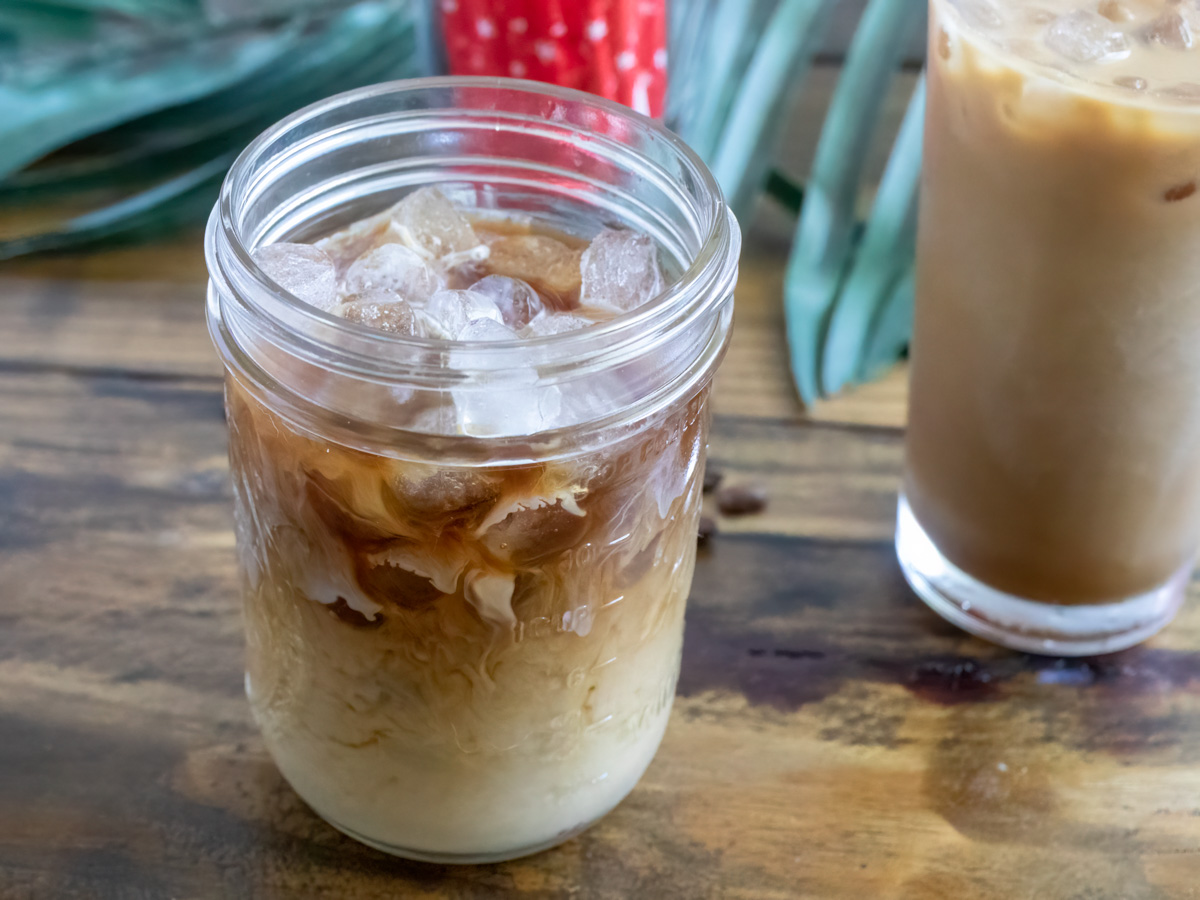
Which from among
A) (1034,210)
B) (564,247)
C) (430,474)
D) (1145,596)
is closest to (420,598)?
(430,474)

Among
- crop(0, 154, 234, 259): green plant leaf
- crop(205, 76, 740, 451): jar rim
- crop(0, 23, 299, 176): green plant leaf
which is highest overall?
crop(205, 76, 740, 451): jar rim

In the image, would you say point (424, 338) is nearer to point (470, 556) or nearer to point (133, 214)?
point (470, 556)

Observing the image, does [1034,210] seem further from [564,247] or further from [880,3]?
[880,3]

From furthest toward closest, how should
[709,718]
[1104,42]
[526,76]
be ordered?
1. [526,76]
2. [709,718]
3. [1104,42]

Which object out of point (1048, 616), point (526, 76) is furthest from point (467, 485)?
point (526, 76)

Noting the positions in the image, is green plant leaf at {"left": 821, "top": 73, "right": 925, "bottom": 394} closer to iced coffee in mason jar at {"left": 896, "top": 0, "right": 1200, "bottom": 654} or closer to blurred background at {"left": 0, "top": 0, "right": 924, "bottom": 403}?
blurred background at {"left": 0, "top": 0, "right": 924, "bottom": 403}

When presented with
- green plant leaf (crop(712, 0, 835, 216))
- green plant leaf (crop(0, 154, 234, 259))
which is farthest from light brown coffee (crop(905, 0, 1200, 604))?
green plant leaf (crop(0, 154, 234, 259))
